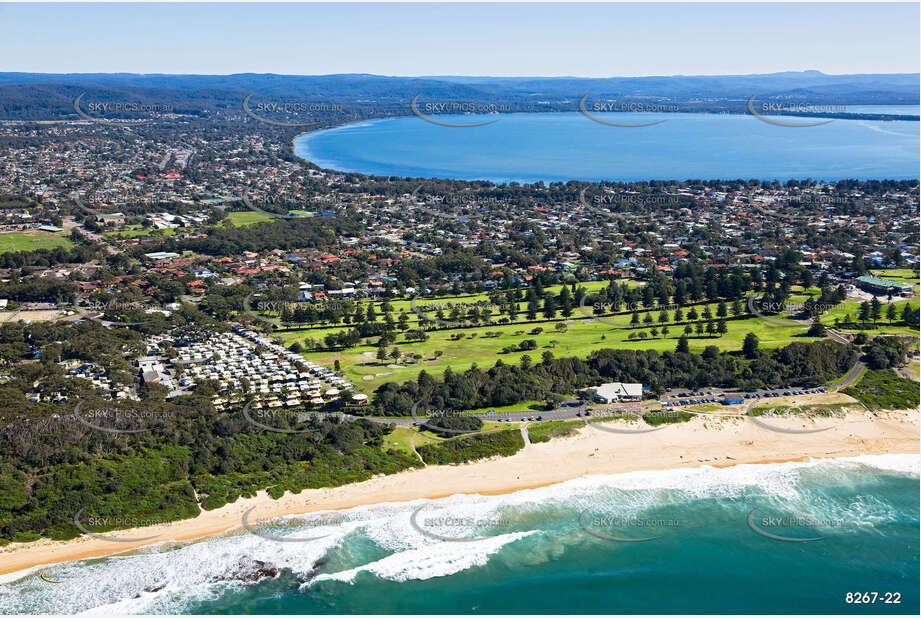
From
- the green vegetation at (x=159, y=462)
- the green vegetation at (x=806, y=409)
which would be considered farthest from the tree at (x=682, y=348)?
the green vegetation at (x=159, y=462)

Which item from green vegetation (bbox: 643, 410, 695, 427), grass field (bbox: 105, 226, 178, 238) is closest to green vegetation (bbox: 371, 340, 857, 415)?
green vegetation (bbox: 643, 410, 695, 427)

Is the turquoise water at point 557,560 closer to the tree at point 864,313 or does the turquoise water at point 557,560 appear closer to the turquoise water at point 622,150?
the tree at point 864,313

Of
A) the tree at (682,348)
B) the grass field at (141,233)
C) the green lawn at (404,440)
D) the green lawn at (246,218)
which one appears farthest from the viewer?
the green lawn at (246,218)

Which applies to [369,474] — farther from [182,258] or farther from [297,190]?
[297,190]

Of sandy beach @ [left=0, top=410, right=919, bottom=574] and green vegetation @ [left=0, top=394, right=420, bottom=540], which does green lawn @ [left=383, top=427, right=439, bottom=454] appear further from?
sandy beach @ [left=0, top=410, right=919, bottom=574]

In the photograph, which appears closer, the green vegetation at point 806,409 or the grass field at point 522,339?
the green vegetation at point 806,409

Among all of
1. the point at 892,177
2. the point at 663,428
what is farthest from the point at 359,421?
the point at 892,177
